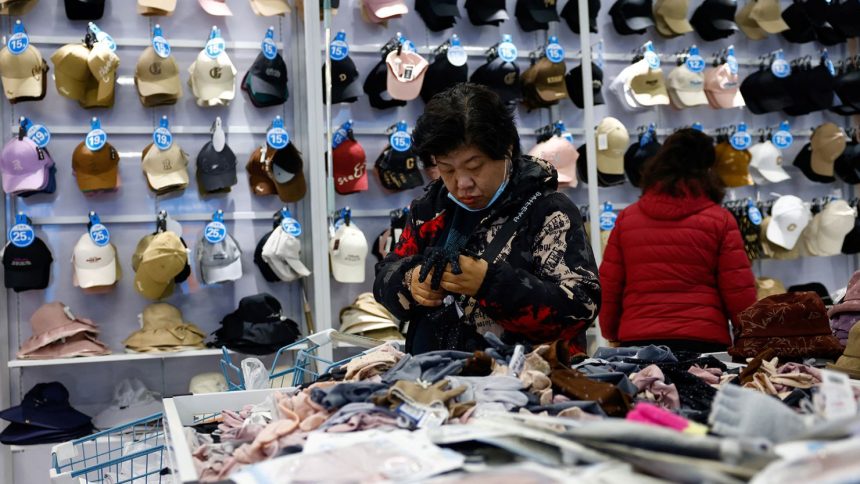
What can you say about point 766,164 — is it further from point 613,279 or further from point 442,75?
point 613,279

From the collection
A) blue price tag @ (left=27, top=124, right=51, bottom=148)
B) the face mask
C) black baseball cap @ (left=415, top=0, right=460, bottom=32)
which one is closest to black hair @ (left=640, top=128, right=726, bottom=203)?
the face mask

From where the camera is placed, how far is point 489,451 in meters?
1.09

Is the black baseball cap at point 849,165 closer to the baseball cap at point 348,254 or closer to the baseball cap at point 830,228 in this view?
the baseball cap at point 830,228

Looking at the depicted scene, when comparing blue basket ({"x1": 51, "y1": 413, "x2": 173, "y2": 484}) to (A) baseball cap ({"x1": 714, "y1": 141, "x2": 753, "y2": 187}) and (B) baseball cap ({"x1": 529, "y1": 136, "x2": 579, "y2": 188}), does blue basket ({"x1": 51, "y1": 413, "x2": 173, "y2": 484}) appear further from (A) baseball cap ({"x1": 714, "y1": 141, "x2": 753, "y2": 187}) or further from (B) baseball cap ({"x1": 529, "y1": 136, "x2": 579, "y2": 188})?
(A) baseball cap ({"x1": 714, "y1": 141, "x2": 753, "y2": 187})

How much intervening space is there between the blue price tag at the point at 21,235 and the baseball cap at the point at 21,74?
2.14 feet

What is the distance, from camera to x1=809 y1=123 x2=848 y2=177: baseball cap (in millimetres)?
5676

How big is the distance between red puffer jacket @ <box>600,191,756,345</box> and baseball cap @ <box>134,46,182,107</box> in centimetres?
261

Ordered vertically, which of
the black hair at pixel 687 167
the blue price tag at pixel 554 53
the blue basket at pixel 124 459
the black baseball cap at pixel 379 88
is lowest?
the blue basket at pixel 124 459

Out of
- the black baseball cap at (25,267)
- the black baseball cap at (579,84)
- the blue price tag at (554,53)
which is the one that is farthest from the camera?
the black baseball cap at (579,84)

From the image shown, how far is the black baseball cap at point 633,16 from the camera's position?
5.45m

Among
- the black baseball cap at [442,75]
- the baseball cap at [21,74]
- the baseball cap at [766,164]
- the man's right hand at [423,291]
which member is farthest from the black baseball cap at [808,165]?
the baseball cap at [21,74]

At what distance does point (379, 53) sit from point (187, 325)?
192 centimetres

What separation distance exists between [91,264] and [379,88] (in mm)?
1814

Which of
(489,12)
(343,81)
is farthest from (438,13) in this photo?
(343,81)
